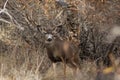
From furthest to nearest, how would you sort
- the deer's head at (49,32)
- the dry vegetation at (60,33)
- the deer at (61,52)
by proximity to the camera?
the deer's head at (49,32), the dry vegetation at (60,33), the deer at (61,52)

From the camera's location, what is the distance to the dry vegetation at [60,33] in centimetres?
611

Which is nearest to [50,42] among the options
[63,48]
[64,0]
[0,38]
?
[63,48]

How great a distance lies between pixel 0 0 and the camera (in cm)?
772

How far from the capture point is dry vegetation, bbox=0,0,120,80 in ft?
20.1

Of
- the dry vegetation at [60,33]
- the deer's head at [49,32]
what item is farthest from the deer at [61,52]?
the dry vegetation at [60,33]

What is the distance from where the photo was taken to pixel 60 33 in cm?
683

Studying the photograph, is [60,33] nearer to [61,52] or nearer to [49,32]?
[49,32]

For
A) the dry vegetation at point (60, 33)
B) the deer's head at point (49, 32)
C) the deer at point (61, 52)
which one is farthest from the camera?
the deer's head at point (49, 32)

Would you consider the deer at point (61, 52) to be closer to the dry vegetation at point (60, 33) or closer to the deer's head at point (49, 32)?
the deer's head at point (49, 32)

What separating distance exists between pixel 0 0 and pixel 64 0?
177 cm

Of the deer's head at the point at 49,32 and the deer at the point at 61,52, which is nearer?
the deer at the point at 61,52

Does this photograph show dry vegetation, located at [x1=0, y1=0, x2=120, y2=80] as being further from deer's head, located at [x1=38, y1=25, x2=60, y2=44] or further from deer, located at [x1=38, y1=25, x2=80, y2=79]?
deer, located at [x1=38, y1=25, x2=80, y2=79]

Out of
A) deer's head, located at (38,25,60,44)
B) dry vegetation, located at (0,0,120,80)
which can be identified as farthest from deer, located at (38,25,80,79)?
dry vegetation, located at (0,0,120,80)

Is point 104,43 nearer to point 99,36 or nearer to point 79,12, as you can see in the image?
point 99,36
